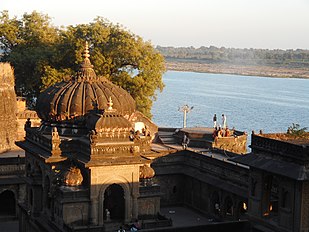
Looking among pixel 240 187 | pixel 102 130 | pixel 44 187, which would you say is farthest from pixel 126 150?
pixel 240 187

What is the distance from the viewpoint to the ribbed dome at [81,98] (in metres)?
21.7

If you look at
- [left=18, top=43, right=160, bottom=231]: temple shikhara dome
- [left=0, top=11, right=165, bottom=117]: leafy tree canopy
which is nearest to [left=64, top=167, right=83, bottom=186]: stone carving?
[left=18, top=43, right=160, bottom=231]: temple shikhara dome

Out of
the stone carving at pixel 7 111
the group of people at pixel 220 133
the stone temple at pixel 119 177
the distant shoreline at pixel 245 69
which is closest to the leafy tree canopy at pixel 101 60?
the stone carving at pixel 7 111

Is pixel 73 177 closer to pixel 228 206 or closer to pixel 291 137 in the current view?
pixel 291 137

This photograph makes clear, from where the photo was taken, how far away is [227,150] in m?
29.4

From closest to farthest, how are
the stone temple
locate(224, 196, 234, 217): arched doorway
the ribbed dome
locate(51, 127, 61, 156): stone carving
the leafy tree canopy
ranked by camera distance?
the stone temple → locate(51, 127, 61, 156): stone carving → the ribbed dome → locate(224, 196, 234, 217): arched doorway → the leafy tree canopy

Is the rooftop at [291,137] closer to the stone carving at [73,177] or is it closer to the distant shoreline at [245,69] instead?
the stone carving at [73,177]

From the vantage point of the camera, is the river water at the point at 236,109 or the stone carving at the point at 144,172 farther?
the river water at the point at 236,109

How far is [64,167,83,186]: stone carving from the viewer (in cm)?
1954

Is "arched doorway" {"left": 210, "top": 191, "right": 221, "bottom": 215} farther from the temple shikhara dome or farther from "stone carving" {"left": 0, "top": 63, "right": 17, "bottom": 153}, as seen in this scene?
"stone carving" {"left": 0, "top": 63, "right": 17, "bottom": 153}

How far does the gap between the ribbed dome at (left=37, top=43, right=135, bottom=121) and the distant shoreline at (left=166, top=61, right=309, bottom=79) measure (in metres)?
121

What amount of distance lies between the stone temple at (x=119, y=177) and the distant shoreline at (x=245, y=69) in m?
120

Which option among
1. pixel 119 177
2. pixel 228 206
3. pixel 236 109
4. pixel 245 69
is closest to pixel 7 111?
pixel 228 206

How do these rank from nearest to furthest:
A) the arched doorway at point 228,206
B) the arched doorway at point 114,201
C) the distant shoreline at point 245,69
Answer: the arched doorway at point 114,201, the arched doorway at point 228,206, the distant shoreline at point 245,69
